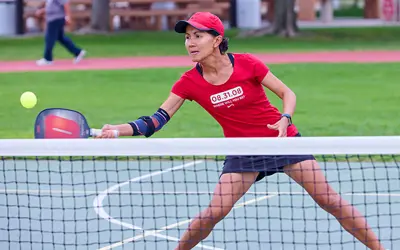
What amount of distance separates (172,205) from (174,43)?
22.0 m

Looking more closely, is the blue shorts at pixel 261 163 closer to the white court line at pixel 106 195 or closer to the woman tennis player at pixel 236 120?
the woman tennis player at pixel 236 120

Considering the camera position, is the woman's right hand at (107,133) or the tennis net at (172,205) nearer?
the tennis net at (172,205)

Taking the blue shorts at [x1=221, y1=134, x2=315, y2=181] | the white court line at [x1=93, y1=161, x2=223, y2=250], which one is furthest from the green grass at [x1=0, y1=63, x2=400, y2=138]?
the blue shorts at [x1=221, y1=134, x2=315, y2=181]

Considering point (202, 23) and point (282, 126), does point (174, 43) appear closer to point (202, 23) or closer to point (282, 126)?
point (202, 23)

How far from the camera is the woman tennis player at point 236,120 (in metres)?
6.70

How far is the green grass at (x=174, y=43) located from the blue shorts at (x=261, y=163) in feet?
64.0

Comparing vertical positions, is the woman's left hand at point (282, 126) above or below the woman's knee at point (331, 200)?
above

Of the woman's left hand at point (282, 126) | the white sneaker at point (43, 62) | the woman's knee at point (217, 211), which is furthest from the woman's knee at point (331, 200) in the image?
the white sneaker at point (43, 62)

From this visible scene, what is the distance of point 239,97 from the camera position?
6785mm

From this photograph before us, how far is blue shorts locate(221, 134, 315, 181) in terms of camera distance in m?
6.75

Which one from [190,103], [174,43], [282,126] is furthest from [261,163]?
[174,43]

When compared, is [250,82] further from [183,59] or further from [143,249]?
[183,59]

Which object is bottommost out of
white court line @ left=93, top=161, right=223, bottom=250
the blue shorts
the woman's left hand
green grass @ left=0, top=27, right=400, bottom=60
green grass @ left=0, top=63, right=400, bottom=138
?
green grass @ left=0, top=27, right=400, bottom=60

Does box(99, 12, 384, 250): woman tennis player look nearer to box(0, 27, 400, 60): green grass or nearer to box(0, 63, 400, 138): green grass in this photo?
box(0, 63, 400, 138): green grass
